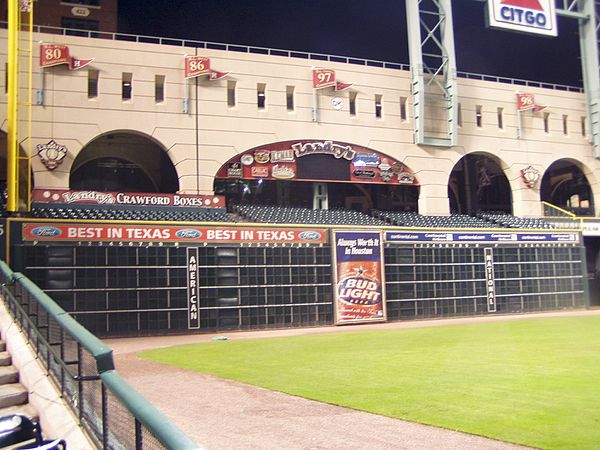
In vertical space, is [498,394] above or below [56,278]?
below

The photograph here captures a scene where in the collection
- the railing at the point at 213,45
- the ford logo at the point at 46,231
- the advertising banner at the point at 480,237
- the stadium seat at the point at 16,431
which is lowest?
the stadium seat at the point at 16,431

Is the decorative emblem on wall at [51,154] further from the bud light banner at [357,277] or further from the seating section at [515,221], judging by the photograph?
the seating section at [515,221]

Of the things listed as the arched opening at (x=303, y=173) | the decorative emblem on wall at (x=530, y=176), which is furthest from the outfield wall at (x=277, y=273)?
the arched opening at (x=303, y=173)

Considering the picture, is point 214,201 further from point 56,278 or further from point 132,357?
point 132,357

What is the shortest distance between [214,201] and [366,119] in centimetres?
1149

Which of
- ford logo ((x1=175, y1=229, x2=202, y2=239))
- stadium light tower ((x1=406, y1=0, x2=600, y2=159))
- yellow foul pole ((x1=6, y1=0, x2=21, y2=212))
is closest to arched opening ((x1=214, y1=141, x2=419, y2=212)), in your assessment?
stadium light tower ((x1=406, y1=0, x2=600, y2=159))

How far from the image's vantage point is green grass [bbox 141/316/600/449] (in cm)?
866

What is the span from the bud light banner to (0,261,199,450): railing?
2075 cm

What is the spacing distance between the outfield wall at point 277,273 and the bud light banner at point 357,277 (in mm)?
50

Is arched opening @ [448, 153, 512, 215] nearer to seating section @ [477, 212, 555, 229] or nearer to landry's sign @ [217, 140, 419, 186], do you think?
seating section @ [477, 212, 555, 229]

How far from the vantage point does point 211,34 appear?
1752 inches

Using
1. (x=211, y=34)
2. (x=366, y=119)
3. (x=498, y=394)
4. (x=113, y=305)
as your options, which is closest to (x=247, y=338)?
(x=113, y=305)

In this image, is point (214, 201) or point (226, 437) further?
point (214, 201)

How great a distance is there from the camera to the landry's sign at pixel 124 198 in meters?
28.8
